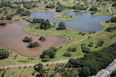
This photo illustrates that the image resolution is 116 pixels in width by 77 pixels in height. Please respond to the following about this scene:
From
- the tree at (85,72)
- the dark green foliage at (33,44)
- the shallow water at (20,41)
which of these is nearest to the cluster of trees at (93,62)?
the tree at (85,72)

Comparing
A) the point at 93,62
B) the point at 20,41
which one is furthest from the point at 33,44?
the point at 93,62

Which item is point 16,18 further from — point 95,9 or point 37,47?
point 95,9

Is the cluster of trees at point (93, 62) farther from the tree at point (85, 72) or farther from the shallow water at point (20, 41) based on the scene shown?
the shallow water at point (20, 41)

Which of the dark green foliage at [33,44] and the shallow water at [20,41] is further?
the dark green foliage at [33,44]

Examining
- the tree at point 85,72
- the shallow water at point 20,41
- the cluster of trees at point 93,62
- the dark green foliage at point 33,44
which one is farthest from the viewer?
the dark green foliage at point 33,44

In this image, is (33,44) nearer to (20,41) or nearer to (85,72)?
(20,41)

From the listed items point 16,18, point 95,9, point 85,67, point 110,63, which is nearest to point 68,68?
point 85,67

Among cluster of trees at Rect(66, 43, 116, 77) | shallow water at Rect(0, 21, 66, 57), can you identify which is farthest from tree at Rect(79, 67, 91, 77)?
shallow water at Rect(0, 21, 66, 57)
